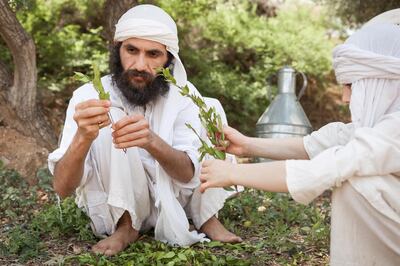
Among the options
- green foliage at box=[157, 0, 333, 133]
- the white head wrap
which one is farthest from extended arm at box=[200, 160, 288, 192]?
green foliage at box=[157, 0, 333, 133]

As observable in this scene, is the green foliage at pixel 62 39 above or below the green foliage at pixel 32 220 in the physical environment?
above

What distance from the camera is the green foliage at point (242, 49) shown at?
24.9ft

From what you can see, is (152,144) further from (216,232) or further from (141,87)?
(216,232)

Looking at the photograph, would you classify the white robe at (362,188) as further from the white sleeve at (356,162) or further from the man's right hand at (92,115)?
the man's right hand at (92,115)

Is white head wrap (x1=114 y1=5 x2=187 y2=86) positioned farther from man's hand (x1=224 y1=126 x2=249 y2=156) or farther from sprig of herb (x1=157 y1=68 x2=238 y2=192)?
man's hand (x1=224 y1=126 x2=249 y2=156)

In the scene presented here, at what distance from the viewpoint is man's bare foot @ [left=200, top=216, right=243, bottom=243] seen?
3213 millimetres

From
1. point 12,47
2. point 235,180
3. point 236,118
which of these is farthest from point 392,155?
point 236,118

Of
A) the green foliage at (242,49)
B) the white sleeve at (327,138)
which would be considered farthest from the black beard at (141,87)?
the green foliage at (242,49)

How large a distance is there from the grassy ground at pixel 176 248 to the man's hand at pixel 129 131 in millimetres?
605

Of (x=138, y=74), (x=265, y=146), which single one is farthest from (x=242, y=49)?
(x=265, y=146)

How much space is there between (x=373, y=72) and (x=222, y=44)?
19.8 ft

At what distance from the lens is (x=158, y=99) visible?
329 centimetres

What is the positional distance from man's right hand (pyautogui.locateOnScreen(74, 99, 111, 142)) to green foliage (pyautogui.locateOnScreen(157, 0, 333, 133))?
16.3ft

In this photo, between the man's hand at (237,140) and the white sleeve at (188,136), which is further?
the white sleeve at (188,136)
